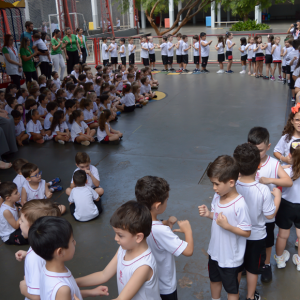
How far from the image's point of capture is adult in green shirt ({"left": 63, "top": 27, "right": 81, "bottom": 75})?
13.1 meters

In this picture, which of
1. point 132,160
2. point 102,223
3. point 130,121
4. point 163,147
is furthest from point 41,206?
point 130,121

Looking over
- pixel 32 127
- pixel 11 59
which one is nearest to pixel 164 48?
pixel 11 59

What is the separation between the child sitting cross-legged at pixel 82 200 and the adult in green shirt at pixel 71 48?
32.4ft

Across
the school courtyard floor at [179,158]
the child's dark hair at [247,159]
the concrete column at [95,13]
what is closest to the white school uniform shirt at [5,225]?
the school courtyard floor at [179,158]

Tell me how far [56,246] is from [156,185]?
0.81 m

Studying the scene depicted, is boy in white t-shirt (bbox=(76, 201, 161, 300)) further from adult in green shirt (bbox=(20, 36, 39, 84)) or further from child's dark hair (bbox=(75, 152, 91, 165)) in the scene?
adult in green shirt (bbox=(20, 36, 39, 84))

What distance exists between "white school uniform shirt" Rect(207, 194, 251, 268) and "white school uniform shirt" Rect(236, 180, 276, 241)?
202 millimetres

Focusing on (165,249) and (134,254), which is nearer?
(134,254)

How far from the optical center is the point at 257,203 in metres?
2.73

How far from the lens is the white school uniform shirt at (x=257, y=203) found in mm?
2719

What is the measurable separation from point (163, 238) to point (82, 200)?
2427 millimetres

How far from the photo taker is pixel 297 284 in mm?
3186

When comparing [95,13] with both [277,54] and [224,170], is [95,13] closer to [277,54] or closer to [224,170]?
[277,54]

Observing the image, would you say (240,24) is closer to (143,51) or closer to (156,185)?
(143,51)
